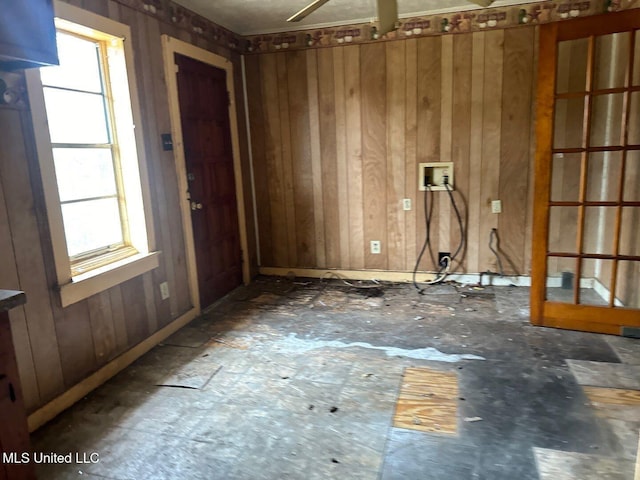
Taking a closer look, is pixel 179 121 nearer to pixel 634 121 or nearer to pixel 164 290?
pixel 164 290

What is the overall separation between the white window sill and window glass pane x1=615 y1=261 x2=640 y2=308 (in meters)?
3.31

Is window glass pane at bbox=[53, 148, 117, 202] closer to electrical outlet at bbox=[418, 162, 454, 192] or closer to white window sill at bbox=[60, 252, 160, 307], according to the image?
white window sill at bbox=[60, 252, 160, 307]

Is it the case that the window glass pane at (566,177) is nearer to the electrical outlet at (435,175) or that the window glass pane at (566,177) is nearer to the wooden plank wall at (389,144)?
the wooden plank wall at (389,144)

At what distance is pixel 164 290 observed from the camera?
3189 mm

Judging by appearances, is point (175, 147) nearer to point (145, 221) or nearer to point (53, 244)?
point (145, 221)

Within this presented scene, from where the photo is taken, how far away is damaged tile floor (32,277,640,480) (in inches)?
72.7

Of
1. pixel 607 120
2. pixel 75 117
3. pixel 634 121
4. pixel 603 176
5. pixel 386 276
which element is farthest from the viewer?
pixel 386 276

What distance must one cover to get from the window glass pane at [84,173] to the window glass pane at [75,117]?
70mm

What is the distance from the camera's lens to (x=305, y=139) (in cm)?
435

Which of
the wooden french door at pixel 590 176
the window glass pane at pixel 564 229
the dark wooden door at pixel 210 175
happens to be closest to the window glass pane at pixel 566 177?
the wooden french door at pixel 590 176

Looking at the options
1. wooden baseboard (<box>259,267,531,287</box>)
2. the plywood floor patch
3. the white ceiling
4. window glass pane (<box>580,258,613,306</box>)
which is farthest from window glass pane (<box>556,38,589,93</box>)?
the plywood floor patch

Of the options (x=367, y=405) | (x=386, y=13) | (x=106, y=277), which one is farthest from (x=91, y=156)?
(x=367, y=405)

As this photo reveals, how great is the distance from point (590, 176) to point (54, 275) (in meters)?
3.99

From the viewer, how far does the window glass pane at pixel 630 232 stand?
3.01 m
